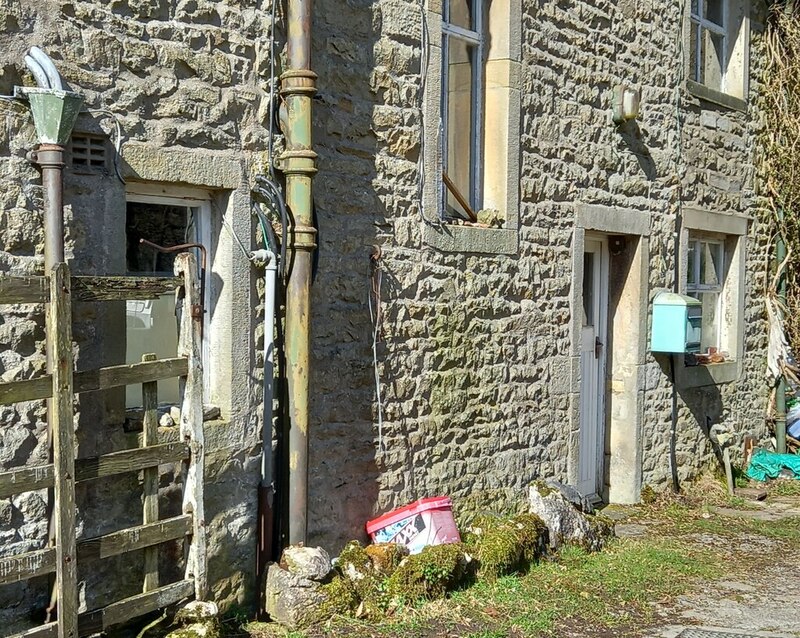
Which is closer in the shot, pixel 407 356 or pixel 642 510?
pixel 407 356

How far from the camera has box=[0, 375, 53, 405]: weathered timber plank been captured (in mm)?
3855

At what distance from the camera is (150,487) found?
4.45m

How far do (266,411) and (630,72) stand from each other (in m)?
4.90

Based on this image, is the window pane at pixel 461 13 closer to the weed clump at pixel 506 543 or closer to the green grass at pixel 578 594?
the weed clump at pixel 506 543

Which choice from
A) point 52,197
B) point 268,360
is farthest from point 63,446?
point 268,360

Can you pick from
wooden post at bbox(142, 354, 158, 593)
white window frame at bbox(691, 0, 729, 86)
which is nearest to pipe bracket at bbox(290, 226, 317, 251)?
wooden post at bbox(142, 354, 158, 593)

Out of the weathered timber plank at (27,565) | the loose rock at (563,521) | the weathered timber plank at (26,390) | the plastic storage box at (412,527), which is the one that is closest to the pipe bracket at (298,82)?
the weathered timber plank at (26,390)

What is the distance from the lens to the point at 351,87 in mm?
5875

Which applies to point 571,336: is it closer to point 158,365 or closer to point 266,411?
point 266,411

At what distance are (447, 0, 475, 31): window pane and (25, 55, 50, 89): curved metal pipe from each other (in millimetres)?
3423

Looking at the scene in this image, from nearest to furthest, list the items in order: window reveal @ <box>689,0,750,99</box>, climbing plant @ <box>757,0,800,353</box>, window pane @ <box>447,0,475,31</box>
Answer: window pane @ <box>447,0,475,31</box>
window reveal @ <box>689,0,750,99</box>
climbing plant @ <box>757,0,800,353</box>

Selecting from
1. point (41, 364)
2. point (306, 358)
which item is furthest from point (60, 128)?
point (306, 358)

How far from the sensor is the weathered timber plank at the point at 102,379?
12.8 feet

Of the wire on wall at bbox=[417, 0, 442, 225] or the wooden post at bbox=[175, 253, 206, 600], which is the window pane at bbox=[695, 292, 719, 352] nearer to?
the wire on wall at bbox=[417, 0, 442, 225]
